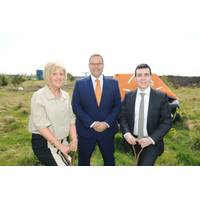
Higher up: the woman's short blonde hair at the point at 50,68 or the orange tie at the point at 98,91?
the woman's short blonde hair at the point at 50,68

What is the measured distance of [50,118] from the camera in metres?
3.20

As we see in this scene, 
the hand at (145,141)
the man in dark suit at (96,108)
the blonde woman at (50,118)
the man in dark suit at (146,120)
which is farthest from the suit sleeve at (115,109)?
the blonde woman at (50,118)

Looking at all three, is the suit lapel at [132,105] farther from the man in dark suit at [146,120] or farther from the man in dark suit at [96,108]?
the man in dark suit at [96,108]

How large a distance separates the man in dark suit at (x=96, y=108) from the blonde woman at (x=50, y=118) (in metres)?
0.54

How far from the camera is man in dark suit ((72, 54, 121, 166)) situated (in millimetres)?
3799

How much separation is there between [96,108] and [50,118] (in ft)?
2.47

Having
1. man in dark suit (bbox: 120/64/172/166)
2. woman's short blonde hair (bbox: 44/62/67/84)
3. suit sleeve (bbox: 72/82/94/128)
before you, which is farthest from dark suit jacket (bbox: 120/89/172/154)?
woman's short blonde hair (bbox: 44/62/67/84)

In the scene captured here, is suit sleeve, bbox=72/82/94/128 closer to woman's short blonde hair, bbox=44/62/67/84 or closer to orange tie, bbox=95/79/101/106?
orange tie, bbox=95/79/101/106

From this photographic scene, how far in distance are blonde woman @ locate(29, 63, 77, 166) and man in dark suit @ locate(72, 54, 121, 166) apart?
0.54 metres

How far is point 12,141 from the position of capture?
23.9ft

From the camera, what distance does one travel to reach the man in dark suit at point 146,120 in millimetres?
3387
